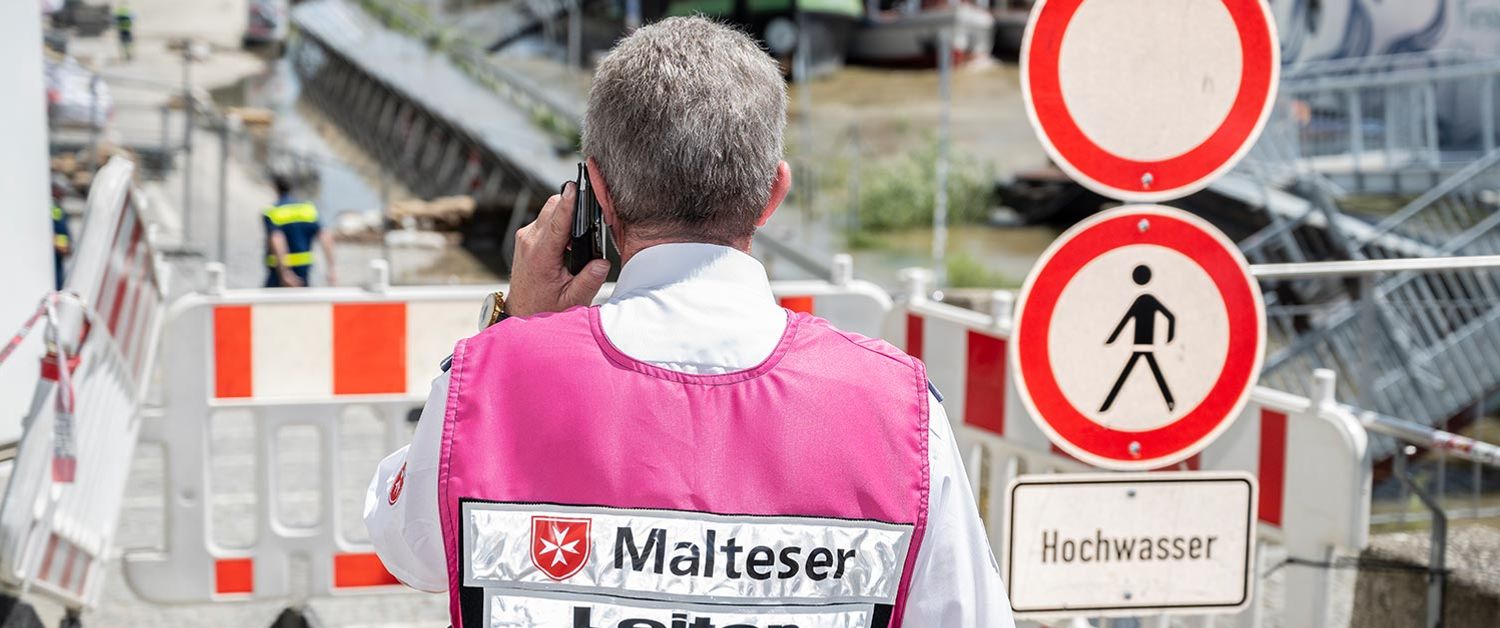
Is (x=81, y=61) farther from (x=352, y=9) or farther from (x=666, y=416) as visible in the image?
(x=666, y=416)

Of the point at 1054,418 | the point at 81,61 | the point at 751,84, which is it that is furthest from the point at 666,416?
the point at 81,61

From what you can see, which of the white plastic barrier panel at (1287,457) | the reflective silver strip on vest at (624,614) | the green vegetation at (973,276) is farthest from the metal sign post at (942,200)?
the reflective silver strip on vest at (624,614)

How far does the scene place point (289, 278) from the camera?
417 inches

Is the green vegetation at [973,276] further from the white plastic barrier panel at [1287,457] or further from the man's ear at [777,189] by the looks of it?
the man's ear at [777,189]

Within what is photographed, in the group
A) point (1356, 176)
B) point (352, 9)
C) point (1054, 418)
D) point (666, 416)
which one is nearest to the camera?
point (666, 416)

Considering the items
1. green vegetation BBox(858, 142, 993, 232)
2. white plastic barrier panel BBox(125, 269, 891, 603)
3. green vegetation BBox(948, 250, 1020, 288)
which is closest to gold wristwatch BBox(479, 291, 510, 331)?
white plastic barrier panel BBox(125, 269, 891, 603)

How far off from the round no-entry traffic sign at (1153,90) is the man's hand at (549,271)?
1.29m

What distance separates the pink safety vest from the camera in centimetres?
161

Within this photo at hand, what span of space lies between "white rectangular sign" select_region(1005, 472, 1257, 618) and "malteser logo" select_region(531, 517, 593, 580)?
1.61 m

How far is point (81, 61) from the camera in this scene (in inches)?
635

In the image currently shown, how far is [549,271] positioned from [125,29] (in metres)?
16.7

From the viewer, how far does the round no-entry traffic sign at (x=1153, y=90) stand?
287 centimetres

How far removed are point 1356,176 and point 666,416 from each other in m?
14.0

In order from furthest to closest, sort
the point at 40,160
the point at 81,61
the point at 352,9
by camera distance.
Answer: the point at 352,9
the point at 81,61
the point at 40,160
